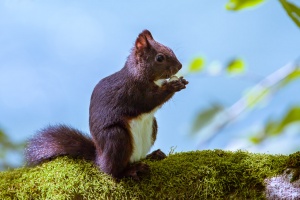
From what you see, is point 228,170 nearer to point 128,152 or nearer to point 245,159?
point 245,159

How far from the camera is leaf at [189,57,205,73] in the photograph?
8.94ft

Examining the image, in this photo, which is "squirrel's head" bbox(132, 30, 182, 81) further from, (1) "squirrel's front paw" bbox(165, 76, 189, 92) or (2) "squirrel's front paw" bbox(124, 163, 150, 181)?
(2) "squirrel's front paw" bbox(124, 163, 150, 181)

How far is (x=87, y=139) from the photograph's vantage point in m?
2.54

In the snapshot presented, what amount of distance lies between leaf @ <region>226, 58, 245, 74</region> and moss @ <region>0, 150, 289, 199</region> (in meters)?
0.54

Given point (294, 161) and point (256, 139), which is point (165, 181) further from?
point (256, 139)

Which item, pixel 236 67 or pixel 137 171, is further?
pixel 236 67

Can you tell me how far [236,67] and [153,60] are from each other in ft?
1.57

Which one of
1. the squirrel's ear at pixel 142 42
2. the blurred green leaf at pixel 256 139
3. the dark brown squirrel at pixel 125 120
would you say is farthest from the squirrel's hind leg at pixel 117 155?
the blurred green leaf at pixel 256 139

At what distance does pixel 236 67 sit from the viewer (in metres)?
2.62

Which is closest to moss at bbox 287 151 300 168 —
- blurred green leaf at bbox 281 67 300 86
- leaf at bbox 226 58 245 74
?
blurred green leaf at bbox 281 67 300 86

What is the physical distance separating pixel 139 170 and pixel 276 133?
68cm

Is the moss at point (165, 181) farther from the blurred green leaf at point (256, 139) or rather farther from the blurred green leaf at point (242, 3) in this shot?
the blurred green leaf at point (242, 3)

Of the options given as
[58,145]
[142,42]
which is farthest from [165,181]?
[142,42]

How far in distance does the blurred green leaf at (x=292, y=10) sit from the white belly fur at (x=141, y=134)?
3.85 feet
